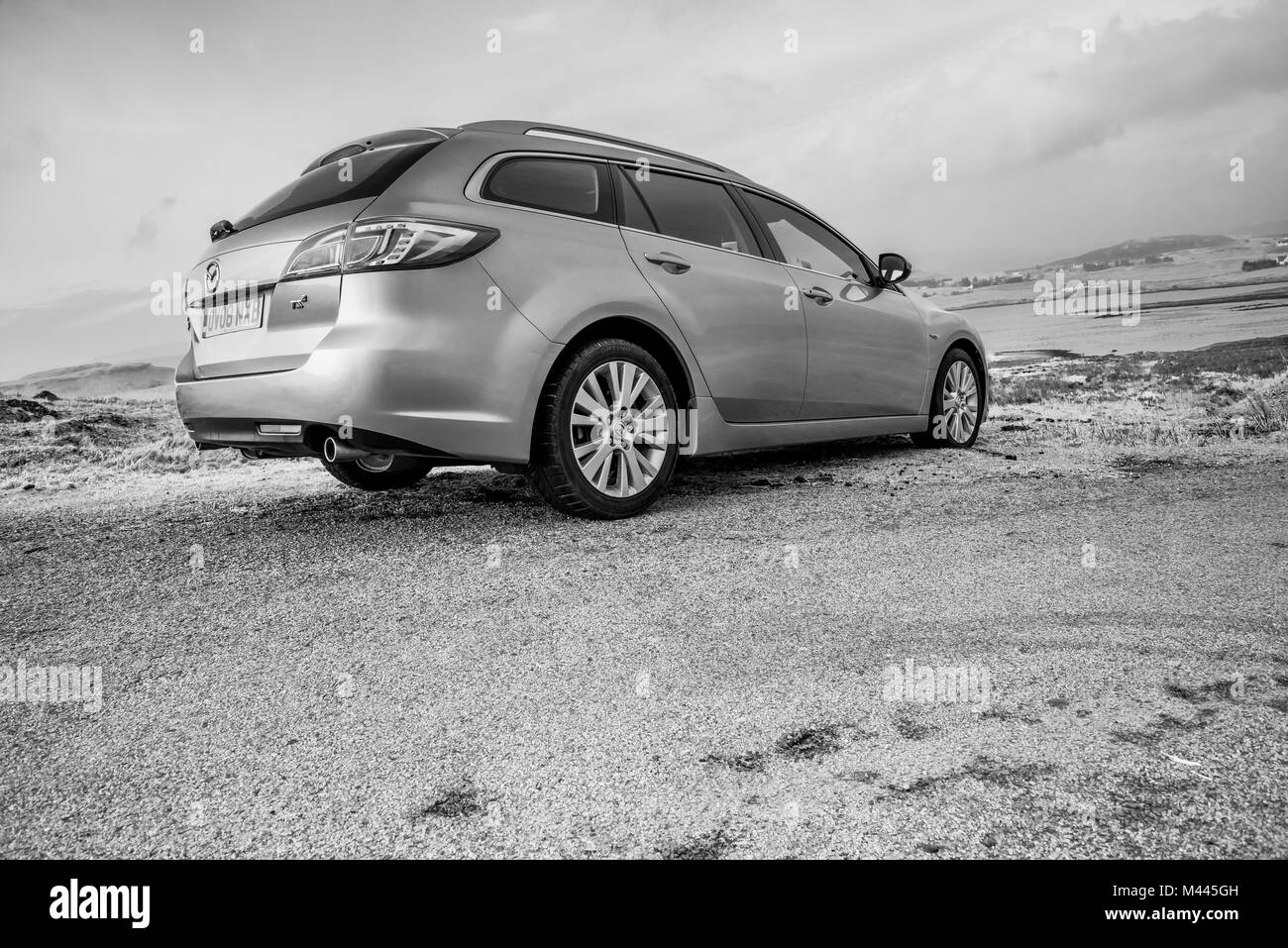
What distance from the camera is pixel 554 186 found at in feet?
14.1

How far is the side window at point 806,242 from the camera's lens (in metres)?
5.60

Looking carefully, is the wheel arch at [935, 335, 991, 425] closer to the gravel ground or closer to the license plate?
the gravel ground

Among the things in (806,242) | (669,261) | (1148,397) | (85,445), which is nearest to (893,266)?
(806,242)

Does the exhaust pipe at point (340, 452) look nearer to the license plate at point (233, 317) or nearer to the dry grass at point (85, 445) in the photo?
the license plate at point (233, 317)

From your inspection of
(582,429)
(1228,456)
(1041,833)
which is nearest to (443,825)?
(1041,833)

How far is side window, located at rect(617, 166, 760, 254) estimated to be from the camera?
15.4 feet

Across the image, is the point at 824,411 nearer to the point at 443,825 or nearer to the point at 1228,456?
the point at 1228,456

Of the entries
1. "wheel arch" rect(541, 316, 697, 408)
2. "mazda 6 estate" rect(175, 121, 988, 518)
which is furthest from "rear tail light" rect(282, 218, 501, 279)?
"wheel arch" rect(541, 316, 697, 408)

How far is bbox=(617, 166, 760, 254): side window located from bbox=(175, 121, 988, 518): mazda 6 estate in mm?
15

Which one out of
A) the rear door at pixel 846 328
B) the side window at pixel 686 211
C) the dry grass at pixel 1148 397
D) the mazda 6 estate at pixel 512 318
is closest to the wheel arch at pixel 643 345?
the mazda 6 estate at pixel 512 318

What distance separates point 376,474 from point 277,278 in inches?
77.2

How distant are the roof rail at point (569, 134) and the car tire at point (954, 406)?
270cm

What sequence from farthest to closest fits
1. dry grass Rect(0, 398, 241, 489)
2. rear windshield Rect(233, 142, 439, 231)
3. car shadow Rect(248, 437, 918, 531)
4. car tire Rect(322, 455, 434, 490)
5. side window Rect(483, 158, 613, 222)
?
dry grass Rect(0, 398, 241, 489)
car tire Rect(322, 455, 434, 490)
car shadow Rect(248, 437, 918, 531)
side window Rect(483, 158, 613, 222)
rear windshield Rect(233, 142, 439, 231)
